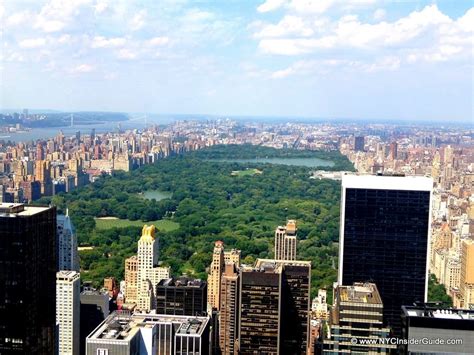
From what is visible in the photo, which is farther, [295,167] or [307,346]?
[295,167]

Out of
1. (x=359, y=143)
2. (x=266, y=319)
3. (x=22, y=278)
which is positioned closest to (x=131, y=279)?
(x=266, y=319)

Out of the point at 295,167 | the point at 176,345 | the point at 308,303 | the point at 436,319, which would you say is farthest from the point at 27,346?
the point at 295,167

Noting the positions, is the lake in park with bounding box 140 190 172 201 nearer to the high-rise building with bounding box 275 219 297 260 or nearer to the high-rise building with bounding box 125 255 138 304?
the high-rise building with bounding box 275 219 297 260

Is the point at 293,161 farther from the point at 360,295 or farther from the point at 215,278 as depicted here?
the point at 360,295

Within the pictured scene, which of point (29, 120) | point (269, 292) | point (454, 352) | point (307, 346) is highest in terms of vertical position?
point (29, 120)

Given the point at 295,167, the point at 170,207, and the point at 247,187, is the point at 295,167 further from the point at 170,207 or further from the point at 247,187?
the point at 170,207

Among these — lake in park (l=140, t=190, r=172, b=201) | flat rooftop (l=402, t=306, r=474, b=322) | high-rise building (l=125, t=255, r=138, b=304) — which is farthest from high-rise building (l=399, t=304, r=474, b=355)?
lake in park (l=140, t=190, r=172, b=201)

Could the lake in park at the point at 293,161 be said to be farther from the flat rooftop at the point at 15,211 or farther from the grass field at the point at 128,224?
the flat rooftop at the point at 15,211
